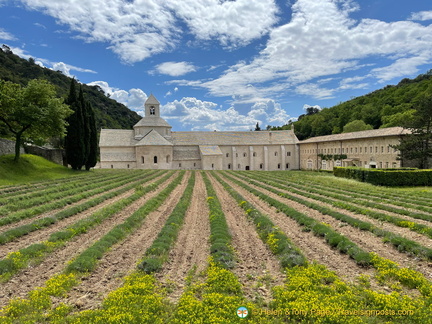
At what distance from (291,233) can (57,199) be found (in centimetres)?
1459

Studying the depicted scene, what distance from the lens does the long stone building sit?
48.5 meters

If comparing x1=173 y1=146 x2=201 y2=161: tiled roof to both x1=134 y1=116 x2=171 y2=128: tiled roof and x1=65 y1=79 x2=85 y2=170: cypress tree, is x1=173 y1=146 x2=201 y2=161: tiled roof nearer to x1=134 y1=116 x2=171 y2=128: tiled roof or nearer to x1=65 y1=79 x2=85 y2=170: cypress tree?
x1=134 y1=116 x2=171 y2=128: tiled roof

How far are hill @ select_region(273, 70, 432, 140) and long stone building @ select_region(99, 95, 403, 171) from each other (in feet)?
89.2

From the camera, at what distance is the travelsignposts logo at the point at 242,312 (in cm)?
534

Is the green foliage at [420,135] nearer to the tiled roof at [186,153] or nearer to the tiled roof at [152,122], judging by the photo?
the tiled roof at [186,153]

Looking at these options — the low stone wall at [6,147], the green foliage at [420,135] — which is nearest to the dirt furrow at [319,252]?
the green foliage at [420,135]

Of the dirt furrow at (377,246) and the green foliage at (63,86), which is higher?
the green foliage at (63,86)

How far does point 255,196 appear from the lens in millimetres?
21531

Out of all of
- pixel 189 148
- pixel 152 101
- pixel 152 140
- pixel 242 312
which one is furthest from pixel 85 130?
pixel 242 312

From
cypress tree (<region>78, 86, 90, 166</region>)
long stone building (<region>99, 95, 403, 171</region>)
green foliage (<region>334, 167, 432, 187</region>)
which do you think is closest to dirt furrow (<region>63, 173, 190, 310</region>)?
green foliage (<region>334, 167, 432, 187</region>)

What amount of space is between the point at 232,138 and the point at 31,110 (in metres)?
45.4

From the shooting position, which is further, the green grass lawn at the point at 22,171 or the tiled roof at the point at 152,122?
the tiled roof at the point at 152,122

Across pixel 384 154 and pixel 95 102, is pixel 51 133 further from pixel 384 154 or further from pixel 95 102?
pixel 95 102

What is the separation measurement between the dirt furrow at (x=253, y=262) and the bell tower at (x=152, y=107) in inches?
2180
